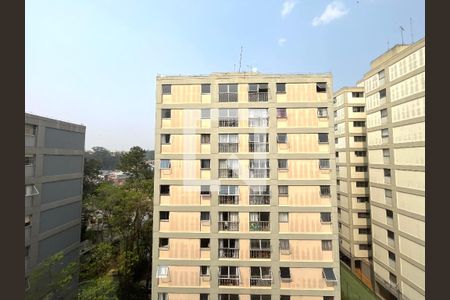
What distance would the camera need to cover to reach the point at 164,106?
10508mm

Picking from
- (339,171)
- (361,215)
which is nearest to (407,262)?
(361,215)

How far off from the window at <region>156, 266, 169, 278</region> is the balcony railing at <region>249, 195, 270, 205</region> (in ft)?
14.0

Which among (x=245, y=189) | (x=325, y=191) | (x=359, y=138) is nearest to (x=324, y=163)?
(x=325, y=191)

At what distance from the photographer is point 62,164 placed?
1162cm

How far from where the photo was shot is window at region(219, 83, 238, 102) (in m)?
10.5

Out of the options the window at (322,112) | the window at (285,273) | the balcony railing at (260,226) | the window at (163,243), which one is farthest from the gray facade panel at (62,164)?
the window at (322,112)

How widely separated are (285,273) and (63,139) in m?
11.5

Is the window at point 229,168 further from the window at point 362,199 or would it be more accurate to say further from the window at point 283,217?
the window at point 362,199

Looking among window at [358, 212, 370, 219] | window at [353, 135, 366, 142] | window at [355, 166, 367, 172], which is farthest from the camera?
window at [353, 135, 366, 142]

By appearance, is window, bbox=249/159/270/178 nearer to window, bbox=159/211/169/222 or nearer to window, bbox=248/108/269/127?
window, bbox=248/108/269/127

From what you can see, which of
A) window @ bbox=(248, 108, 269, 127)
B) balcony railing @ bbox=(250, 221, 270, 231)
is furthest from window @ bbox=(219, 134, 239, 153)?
balcony railing @ bbox=(250, 221, 270, 231)

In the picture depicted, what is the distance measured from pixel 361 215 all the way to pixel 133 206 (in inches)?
Result: 628

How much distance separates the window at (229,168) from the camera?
10250 millimetres

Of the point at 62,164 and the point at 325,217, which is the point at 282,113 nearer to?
the point at 325,217
